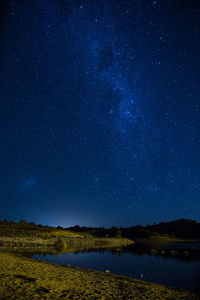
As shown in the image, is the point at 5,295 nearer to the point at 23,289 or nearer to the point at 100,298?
the point at 23,289

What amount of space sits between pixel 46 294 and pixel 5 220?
3201 inches

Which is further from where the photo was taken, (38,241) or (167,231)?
(167,231)

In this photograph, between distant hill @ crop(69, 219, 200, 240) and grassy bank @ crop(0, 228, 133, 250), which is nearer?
grassy bank @ crop(0, 228, 133, 250)

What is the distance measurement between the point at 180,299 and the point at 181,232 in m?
148

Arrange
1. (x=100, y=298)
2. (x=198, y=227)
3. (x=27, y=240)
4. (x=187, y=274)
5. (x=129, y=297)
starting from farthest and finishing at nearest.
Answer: (x=198, y=227)
(x=27, y=240)
(x=187, y=274)
(x=129, y=297)
(x=100, y=298)

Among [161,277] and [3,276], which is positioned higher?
[3,276]

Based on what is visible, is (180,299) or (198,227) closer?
(180,299)

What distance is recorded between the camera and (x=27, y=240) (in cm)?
4453

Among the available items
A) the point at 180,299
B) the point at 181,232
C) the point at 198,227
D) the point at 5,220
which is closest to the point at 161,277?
the point at 180,299

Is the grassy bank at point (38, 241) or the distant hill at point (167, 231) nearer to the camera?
the grassy bank at point (38, 241)

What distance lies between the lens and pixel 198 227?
15712cm

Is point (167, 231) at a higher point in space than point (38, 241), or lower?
lower

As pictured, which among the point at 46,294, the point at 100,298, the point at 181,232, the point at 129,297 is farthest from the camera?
the point at 181,232

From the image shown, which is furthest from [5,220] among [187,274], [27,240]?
[187,274]
